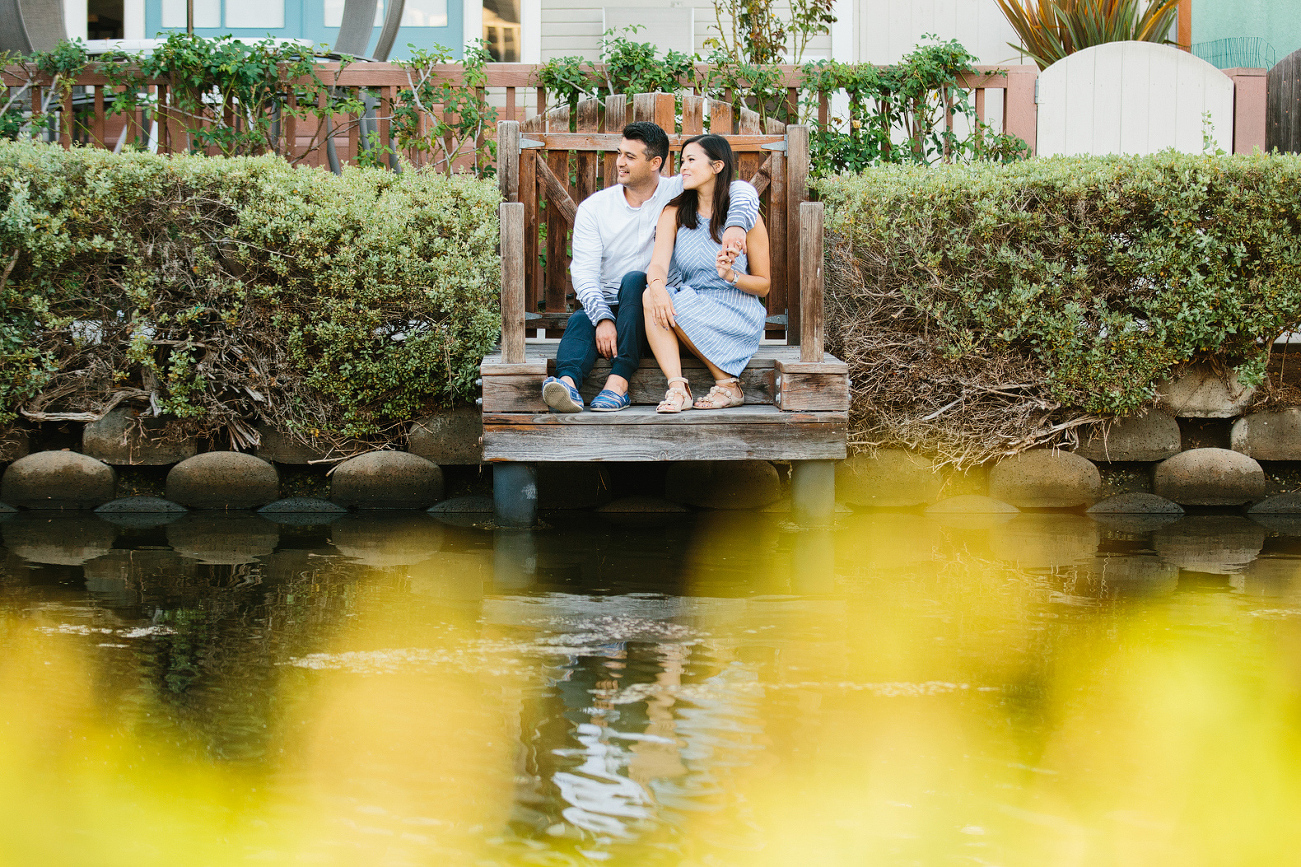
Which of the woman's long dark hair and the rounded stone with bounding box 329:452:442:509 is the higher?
the woman's long dark hair

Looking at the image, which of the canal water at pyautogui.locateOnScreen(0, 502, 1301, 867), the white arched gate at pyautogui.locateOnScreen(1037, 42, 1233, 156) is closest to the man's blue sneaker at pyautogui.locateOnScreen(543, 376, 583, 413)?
the canal water at pyautogui.locateOnScreen(0, 502, 1301, 867)

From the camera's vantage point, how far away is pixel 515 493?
16.7ft

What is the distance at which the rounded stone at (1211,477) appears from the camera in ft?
18.7

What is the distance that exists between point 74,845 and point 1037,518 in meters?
4.48

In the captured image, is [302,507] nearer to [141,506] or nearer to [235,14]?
[141,506]

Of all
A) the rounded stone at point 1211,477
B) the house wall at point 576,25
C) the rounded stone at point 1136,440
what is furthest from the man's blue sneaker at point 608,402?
the house wall at point 576,25

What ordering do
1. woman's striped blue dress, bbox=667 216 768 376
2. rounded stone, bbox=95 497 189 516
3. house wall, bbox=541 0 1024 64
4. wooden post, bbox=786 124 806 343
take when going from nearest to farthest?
woman's striped blue dress, bbox=667 216 768 376 → wooden post, bbox=786 124 806 343 → rounded stone, bbox=95 497 189 516 → house wall, bbox=541 0 1024 64

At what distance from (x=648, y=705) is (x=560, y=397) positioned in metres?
1.87

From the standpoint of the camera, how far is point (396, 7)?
29.7 ft

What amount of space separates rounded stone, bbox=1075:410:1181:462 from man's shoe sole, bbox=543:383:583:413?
2681 millimetres

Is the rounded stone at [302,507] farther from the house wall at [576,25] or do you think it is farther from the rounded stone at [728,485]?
the house wall at [576,25]

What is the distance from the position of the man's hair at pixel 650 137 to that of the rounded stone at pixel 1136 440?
254 centimetres

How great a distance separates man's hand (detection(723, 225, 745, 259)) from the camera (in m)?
4.84

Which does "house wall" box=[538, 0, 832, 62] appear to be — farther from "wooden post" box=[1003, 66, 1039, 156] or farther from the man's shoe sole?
the man's shoe sole
